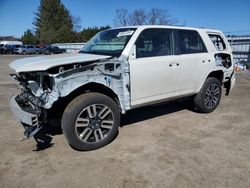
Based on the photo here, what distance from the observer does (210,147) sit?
161 inches

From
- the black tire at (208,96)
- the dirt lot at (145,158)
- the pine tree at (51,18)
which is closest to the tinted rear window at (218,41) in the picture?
the black tire at (208,96)

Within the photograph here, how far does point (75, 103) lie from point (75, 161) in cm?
83

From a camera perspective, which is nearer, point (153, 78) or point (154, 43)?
point (153, 78)

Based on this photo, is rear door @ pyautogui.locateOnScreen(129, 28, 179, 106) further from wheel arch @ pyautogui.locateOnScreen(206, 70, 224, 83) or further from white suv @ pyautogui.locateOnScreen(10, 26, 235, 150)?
wheel arch @ pyautogui.locateOnScreen(206, 70, 224, 83)

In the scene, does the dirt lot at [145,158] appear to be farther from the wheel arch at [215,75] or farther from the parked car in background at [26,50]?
the parked car in background at [26,50]

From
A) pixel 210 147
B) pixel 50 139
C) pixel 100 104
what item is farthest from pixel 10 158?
pixel 210 147

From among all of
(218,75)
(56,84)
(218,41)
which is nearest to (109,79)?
(56,84)

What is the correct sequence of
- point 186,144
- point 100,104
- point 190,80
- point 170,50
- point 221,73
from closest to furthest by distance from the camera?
point 100,104 < point 186,144 < point 170,50 < point 190,80 < point 221,73

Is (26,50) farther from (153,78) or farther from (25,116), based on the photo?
(25,116)

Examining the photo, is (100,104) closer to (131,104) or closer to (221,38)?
(131,104)

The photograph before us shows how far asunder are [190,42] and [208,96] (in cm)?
136

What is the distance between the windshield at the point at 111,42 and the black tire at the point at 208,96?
7.27 ft

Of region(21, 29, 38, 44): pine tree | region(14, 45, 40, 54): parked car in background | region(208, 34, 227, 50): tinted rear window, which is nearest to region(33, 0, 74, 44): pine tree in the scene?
region(21, 29, 38, 44): pine tree

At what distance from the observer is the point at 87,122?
3.90 metres
